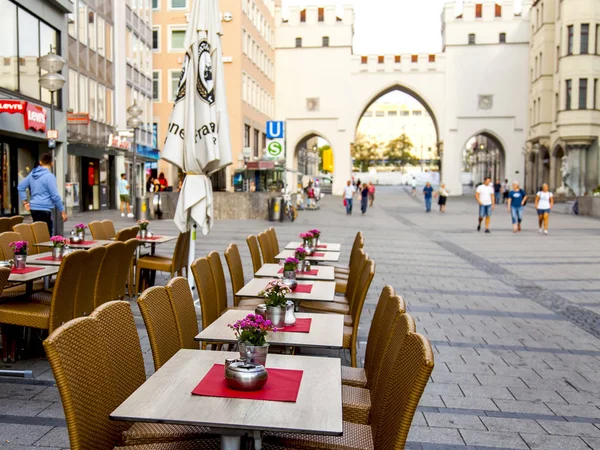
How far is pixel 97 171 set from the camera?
33219 mm

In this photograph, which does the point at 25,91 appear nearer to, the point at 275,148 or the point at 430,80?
the point at 275,148

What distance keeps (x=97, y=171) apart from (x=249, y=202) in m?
10.5

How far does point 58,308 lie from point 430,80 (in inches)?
2246

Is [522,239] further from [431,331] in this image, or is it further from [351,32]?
[351,32]

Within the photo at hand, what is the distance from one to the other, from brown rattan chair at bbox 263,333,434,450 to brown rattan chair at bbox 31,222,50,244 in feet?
20.9

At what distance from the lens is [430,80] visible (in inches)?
2333

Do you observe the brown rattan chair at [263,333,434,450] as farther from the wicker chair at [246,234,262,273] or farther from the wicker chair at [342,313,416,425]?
the wicker chair at [246,234,262,273]

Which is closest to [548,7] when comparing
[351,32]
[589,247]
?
[351,32]

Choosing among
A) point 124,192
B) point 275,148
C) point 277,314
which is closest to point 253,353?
point 277,314

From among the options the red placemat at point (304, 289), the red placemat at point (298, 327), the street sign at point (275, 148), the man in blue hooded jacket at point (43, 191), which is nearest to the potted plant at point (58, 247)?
the red placemat at point (304, 289)

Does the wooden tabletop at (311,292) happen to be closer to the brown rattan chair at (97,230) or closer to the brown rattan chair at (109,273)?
the brown rattan chair at (109,273)

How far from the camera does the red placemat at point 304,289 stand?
221 inches

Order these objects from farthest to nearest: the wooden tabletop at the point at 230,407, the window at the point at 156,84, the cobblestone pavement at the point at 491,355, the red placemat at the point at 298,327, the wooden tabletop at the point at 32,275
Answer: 1. the window at the point at 156,84
2. the wooden tabletop at the point at 32,275
3. the cobblestone pavement at the point at 491,355
4. the red placemat at the point at 298,327
5. the wooden tabletop at the point at 230,407

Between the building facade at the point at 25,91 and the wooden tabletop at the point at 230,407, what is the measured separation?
695 inches
